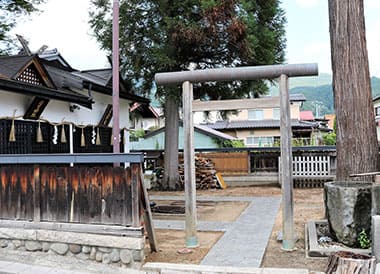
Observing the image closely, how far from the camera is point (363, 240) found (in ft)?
17.6

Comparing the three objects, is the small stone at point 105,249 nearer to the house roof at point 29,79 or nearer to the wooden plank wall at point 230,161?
the house roof at point 29,79

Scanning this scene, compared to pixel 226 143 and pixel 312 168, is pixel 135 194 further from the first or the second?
pixel 226 143

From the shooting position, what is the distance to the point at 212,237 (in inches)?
259

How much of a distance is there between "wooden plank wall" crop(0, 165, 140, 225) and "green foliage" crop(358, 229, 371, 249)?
10.6 ft

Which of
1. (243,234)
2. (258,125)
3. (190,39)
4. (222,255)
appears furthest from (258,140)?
(222,255)

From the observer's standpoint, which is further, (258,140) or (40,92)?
(258,140)

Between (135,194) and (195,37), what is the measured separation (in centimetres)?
730

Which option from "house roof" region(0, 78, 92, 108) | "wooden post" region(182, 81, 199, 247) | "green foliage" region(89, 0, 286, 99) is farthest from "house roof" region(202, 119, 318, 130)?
"wooden post" region(182, 81, 199, 247)

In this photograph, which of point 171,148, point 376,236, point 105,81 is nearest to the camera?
point 376,236

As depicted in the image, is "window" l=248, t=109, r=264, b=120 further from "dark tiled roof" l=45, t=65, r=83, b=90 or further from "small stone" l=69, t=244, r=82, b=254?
"small stone" l=69, t=244, r=82, b=254

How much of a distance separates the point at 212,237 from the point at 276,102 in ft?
8.41

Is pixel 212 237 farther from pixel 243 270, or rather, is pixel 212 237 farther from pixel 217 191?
pixel 217 191

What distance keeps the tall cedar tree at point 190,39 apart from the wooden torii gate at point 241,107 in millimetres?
5375

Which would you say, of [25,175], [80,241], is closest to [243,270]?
[80,241]
